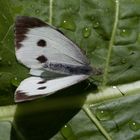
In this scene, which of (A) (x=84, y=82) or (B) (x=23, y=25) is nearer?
(B) (x=23, y=25)

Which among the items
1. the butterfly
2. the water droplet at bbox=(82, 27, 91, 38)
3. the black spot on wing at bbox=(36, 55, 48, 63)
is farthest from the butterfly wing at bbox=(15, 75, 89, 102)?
the water droplet at bbox=(82, 27, 91, 38)

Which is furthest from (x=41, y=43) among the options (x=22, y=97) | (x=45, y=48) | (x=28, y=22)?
(x=22, y=97)

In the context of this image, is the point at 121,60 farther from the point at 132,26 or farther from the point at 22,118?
the point at 22,118

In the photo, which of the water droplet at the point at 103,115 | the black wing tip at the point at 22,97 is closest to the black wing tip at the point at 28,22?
the black wing tip at the point at 22,97

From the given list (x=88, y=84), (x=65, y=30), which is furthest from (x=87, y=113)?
(x=65, y=30)

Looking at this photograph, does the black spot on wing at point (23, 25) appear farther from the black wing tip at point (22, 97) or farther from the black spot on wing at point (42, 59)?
the black wing tip at point (22, 97)

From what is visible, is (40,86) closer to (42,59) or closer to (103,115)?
(42,59)
